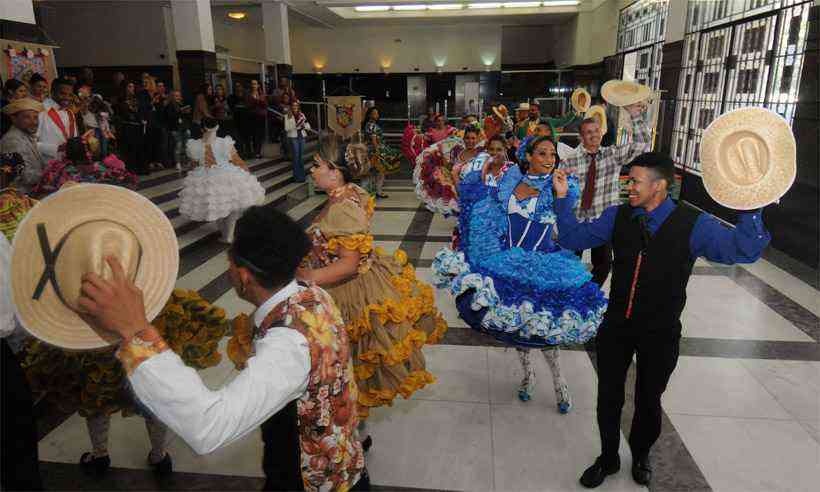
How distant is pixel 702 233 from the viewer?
2117 millimetres

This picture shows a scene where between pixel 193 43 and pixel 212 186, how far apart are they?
228 inches

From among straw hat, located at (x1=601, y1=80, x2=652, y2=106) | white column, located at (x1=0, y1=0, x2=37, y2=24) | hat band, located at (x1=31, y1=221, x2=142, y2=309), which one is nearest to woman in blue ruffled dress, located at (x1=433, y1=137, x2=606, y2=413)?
straw hat, located at (x1=601, y1=80, x2=652, y2=106)

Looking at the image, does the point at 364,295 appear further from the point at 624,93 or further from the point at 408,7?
the point at 408,7

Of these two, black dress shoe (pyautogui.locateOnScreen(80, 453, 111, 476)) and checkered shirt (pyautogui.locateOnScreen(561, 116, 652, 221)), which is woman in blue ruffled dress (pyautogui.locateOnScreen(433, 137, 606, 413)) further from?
black dress shoe (pyautogui.locateOnScreen(80, 453, 111, 476))

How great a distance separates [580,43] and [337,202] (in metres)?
15.9

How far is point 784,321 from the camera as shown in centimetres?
445

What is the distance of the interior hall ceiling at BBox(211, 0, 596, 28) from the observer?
14867 mm

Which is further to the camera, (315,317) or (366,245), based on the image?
(366,245)

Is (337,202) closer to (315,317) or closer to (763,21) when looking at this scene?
(315,317)

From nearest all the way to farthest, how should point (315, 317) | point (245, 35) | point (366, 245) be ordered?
point (315, 317) < point (366, 245) < point (245, 35)

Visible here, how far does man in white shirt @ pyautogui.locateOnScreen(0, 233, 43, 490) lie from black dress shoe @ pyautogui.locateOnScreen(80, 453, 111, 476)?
130cm

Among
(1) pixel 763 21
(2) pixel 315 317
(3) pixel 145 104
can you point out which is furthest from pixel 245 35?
(2) pixel 315 317

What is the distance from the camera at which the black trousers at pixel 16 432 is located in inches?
53.4

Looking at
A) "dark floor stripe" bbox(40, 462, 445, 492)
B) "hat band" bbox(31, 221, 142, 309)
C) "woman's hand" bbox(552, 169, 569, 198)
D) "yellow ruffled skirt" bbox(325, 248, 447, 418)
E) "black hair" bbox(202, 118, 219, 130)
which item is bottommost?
"dark floor stripe" bbox(40, 462, 445, 492)
